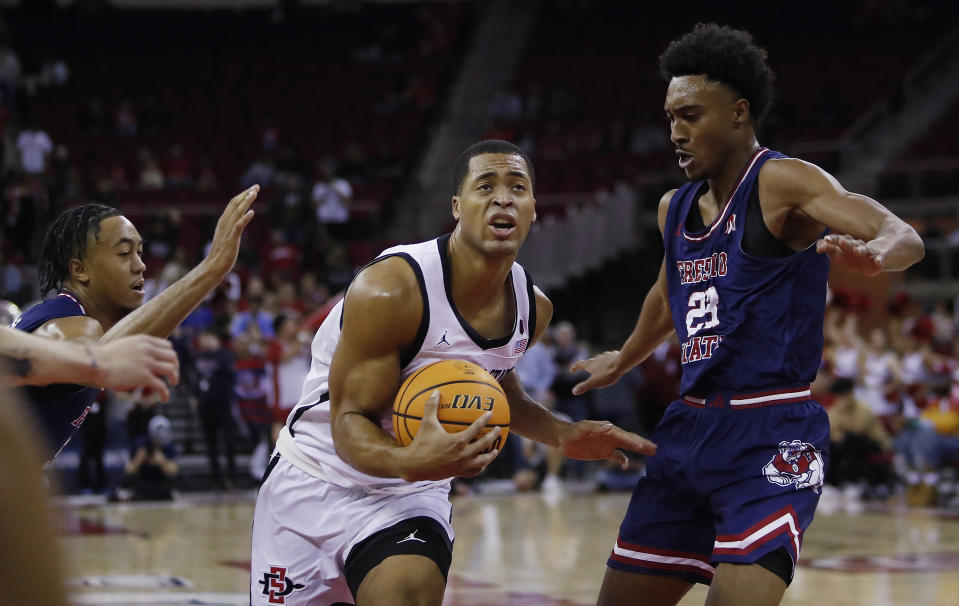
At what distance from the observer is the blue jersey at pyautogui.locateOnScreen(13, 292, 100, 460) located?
3836 mm

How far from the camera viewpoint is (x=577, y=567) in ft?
26.3

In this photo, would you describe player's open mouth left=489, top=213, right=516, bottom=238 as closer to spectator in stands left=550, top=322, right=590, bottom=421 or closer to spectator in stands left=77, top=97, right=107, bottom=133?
spectator in stands left=550, top=322, right=590, bottom=421

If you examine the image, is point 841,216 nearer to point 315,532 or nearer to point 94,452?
point 315,532

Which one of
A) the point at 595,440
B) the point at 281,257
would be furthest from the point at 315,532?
the point at 281,257

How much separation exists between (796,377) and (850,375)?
30.8ft

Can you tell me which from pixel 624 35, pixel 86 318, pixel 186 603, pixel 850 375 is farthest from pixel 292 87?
pixel 86 318

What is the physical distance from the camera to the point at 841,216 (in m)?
3.57

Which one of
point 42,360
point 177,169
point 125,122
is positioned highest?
point 125,122

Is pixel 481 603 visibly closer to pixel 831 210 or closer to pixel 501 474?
pixel 831 210

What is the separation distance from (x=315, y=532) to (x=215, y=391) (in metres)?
9.11

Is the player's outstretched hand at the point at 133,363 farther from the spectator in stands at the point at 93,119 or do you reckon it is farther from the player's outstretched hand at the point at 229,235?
the spectator in stands at the point at 93,119

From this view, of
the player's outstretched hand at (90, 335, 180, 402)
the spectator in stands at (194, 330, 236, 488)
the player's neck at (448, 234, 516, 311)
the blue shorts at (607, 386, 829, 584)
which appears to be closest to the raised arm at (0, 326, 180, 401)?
the player's outstretched hand at (90, 335, 180, 402)

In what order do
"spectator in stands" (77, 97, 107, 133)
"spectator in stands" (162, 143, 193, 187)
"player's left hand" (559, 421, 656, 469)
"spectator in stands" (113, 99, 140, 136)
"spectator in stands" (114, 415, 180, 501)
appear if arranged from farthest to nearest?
"spectator in stands" (113, 99, 140, 136) → "spectator in stands" (77, 97, 107, 133) → "spectator in stands" (162, 143, 193, 187) → "spectator in stands" (114, 415, 180, 501) → "player's left hand" (559, 421, 656, 469)

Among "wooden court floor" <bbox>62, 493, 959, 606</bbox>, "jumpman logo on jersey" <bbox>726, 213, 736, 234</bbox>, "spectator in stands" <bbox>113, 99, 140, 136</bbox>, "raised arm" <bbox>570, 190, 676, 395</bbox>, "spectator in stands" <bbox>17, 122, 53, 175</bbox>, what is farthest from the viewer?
"spectator in stands" <bbox>113, 99, 140, 136</bbox>
